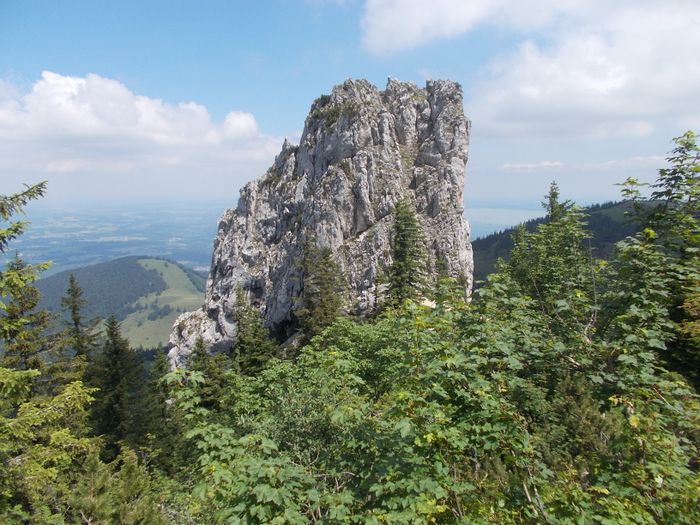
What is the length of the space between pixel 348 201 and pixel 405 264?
29.0 m

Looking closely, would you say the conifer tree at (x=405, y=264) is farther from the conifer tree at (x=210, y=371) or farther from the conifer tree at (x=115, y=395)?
the conifer tree at (x=115, y=395)

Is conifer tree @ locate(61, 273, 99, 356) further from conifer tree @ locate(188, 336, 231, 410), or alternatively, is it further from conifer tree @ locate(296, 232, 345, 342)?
conifer tree @ locate(296, 232, 345, 342)

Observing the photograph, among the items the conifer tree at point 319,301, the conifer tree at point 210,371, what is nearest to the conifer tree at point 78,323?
the conifer tree at point 210,371

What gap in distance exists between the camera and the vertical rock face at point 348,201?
62250mm

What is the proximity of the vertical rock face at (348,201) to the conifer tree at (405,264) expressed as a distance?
49.2 ft

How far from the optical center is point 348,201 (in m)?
65.3

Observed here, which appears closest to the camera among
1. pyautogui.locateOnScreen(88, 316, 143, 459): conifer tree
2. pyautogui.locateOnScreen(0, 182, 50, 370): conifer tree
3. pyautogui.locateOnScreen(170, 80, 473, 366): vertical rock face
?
pyautogui.locateOnScreen(0, 182, 50, 370): conifer tree

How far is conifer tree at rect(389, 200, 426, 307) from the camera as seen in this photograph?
38.4 m

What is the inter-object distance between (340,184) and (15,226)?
56.6 meters

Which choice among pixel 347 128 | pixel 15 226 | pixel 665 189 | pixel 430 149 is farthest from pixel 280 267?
pixel 665 189

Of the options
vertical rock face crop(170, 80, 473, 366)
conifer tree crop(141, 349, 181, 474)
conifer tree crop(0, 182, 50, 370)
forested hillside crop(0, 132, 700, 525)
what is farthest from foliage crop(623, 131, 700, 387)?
vertical rock face crop(170, 80, 473, 366)

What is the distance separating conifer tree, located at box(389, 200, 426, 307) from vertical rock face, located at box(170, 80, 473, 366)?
15.0 meters

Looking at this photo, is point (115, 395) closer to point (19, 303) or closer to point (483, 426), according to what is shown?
point (19, 303)

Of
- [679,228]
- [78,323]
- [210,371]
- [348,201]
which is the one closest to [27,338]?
[78,323]
